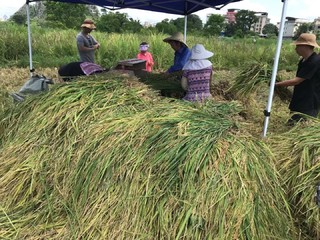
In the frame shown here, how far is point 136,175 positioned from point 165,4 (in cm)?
395

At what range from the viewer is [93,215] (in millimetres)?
1789

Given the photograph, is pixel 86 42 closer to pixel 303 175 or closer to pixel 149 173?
pixel 149 173

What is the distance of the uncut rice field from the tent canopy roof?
2379mm

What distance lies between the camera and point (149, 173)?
1.75m

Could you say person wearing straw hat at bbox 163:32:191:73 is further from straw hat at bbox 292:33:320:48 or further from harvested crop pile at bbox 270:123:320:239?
harvested crop pile at bbox 270:123:320:239

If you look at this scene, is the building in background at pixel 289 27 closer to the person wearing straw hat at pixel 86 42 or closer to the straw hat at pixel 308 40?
the straw hat at pixel 308 40

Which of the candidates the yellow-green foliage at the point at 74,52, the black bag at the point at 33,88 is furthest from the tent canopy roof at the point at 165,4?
the yellow-green foliage at the point at 74,52

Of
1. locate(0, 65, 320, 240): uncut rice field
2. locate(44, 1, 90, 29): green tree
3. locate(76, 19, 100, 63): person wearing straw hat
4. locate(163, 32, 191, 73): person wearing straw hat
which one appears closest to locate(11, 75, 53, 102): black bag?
locate(0, 65, 320, 240): uncut rice field

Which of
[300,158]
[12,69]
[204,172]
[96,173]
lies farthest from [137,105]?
[12,69]

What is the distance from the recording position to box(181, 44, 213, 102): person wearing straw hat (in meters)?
2.82

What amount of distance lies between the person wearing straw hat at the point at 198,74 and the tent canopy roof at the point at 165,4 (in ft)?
4.81

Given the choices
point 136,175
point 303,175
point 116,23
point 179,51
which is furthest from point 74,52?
point 116,23

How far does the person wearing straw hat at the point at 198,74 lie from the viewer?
2824mm

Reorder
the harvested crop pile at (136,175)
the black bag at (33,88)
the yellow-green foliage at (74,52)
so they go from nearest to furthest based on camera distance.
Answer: the harvested crop pile at (136,175), the black bag at (33,88), the yellow-green foliage at (74,52)
